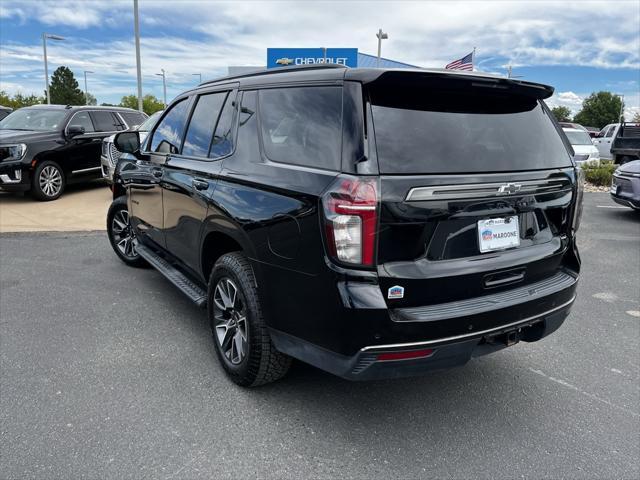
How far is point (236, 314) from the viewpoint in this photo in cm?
314

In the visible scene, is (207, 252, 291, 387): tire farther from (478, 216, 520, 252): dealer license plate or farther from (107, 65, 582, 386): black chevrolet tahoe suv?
(478, 216, 520, 252): dealer license plate

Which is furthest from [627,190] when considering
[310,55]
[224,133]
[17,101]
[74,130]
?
[17,101]

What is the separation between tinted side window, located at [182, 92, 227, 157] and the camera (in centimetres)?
353

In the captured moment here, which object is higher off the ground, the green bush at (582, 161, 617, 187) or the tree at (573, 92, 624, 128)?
the tree at (573, 92, 624, 128)

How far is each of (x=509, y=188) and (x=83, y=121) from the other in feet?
33.4

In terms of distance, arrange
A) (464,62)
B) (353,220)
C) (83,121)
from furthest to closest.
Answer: (464,62) → (83,121) → (353,220)

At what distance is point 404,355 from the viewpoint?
2.36m

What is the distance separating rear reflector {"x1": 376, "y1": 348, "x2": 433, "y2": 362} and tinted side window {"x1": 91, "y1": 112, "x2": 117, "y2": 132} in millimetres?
10294

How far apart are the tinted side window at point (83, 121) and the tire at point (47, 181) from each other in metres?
1.12

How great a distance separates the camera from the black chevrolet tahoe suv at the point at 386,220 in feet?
7.54

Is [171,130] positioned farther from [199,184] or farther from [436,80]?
[436,80]

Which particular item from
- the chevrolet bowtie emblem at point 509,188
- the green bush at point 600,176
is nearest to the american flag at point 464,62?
the green bush at point 600,176

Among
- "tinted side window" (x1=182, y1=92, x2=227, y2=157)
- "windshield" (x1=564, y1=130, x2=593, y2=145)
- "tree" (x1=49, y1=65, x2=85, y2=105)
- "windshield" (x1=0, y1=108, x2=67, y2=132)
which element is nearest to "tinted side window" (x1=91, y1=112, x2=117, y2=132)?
"windshield" (x1=0, y1=108, x2=67, y2=132)

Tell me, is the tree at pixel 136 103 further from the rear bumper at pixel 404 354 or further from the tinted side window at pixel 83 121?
the rear bumper at pixel 404 354
